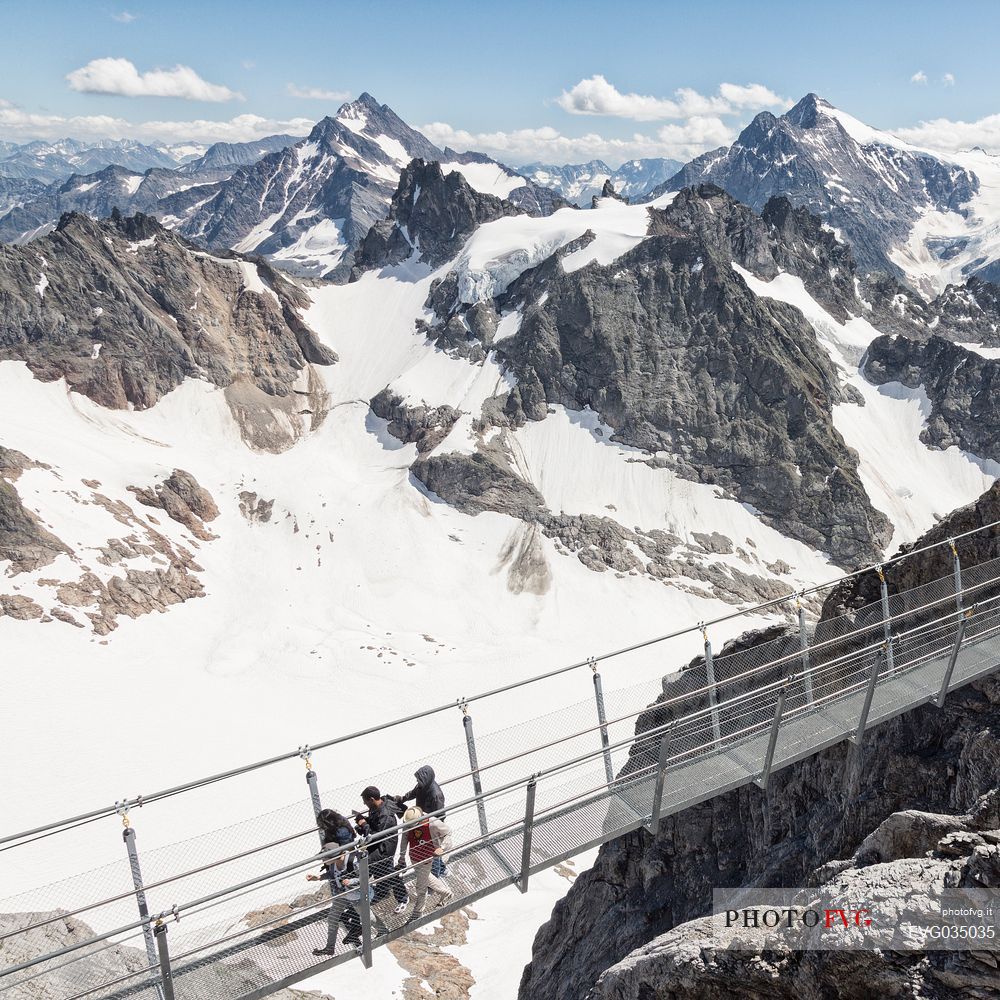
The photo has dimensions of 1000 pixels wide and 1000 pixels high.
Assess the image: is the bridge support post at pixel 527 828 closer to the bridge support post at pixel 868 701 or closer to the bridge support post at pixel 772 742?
the bridge support post at pixel 772 742

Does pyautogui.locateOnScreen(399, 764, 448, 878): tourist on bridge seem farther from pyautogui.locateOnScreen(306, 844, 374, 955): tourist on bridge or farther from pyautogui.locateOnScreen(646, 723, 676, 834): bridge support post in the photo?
pyautogui.locateOnScreen(646, 723, 676, 834): bridge support post

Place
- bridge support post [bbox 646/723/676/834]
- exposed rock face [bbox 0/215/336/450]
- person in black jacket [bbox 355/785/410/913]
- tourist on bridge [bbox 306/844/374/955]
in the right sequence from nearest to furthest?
tourist on bridge [bbox 306/844/374/955]
person in black jacket [bbox 355/785/410/913]
bridge support post [bbox 646/723/676/834]
exposed rock face [bbox 0/215/336/450]

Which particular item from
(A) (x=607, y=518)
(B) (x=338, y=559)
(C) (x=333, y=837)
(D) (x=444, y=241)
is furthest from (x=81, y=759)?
(D) (x=444, y=241)

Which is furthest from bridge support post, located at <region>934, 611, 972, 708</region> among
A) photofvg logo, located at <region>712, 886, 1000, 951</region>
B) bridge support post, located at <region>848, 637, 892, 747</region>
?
photofvg logo, located at <region>712, 886, 1000, 951</region>

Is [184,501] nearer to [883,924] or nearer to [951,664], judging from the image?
[951,664]

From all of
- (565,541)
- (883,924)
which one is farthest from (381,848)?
(565,541)

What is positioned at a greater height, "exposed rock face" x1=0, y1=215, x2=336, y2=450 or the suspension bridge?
"exposed rock face" x1=0, y1=215, x2=336, y2=450
